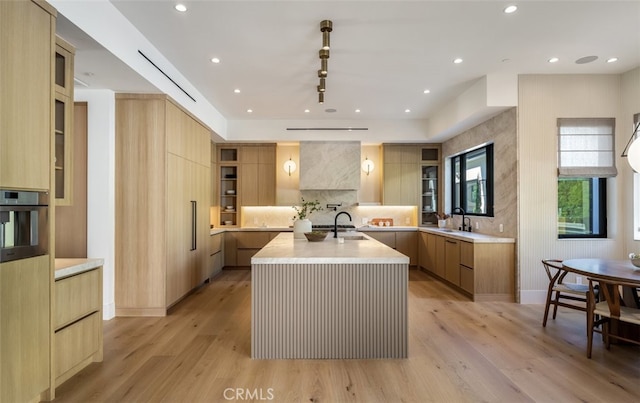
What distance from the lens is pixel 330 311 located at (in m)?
2.74

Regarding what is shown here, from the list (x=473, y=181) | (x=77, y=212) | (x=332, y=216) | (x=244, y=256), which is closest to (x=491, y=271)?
(x=473, y=181)

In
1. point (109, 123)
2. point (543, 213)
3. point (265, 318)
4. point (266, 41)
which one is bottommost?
point (265, 318)

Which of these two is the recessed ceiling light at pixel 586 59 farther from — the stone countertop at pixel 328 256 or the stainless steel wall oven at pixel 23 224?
the stainless steel wall oven at pixel 23 224

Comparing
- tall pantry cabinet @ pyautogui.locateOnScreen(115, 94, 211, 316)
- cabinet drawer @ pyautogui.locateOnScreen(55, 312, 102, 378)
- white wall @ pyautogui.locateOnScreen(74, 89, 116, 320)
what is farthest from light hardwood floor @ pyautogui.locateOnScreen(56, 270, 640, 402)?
white wall @ pyautogui.locateOnScreen(74, 89, 116, 320)

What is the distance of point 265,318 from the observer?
2.73 metres

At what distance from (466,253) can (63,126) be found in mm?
4875

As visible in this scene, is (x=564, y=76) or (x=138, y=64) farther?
(x=564, y=76)

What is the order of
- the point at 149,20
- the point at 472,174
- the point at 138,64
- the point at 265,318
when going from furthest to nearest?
the point at 472,174
the point at 138,64
the point at 149,20
the point at 265,318

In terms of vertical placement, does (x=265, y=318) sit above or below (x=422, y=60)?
below

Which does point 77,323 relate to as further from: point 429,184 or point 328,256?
point 429,184

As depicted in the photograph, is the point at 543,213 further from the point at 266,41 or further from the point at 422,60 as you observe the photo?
the point at 266,41

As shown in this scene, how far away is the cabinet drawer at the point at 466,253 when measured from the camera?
4512mm

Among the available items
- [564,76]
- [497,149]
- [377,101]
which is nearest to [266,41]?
[377,101]

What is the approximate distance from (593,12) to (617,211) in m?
2.75
